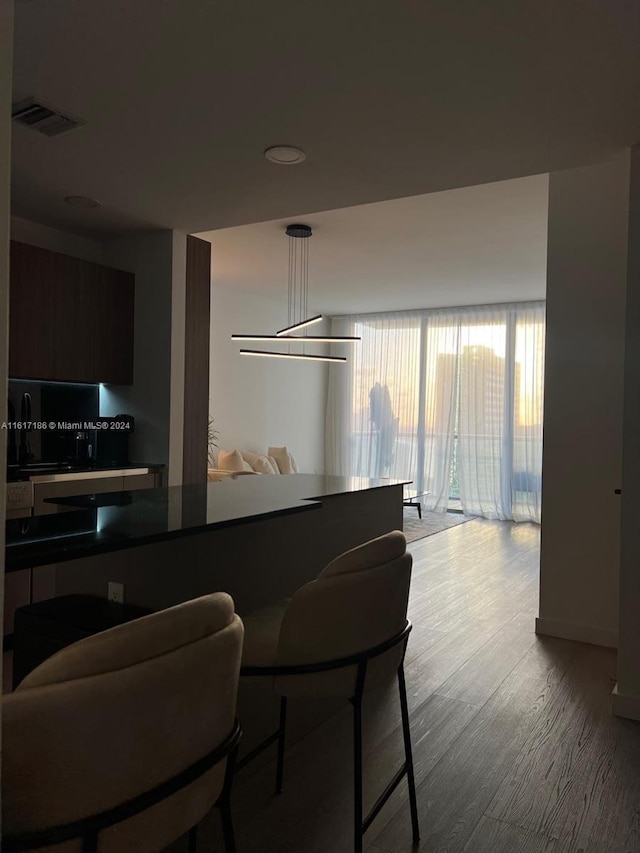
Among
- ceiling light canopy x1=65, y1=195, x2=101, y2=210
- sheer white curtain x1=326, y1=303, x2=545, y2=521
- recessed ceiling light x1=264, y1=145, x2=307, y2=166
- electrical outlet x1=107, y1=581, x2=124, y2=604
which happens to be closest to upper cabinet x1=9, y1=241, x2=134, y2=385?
ceiling light canopy x1=65, y1=195, x2=101, y2=210

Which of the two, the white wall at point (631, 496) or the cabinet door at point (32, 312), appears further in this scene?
the cabinet door at point (32, 312)

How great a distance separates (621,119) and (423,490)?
692cm

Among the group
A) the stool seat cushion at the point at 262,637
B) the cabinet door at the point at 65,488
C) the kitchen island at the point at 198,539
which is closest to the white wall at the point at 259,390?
the cabinet door at the point at 65,488

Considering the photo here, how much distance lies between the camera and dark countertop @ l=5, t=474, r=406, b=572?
4.72 feet

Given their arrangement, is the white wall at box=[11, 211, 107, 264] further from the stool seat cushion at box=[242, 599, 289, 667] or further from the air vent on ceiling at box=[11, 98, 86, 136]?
the stool seat cushion at box=[242, 599, 289, 667]

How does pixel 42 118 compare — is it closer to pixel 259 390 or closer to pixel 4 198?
pixel 4 198

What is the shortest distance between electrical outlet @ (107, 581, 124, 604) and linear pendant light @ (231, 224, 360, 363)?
3.80 m

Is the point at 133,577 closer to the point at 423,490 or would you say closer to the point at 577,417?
the point at 577,417

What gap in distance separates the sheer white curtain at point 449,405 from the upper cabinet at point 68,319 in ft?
17.8

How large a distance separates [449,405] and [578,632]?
5.41 meters

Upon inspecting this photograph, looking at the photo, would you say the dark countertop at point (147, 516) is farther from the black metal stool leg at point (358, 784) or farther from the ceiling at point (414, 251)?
the ceiling at point (414, 251)

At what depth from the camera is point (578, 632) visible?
3740 millimetres

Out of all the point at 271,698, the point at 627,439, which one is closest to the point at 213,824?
the point at 271,698

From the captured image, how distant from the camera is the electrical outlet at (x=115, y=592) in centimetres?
208
